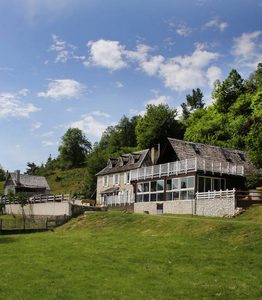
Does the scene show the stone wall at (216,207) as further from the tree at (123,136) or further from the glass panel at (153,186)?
the tree at (123,136)

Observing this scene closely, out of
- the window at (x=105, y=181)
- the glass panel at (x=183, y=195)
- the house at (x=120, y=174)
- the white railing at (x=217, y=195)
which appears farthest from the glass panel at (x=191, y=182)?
the window at (x=105, y=181)

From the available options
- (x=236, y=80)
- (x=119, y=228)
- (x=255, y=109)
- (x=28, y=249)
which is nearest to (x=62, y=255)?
(x=28, y=249)

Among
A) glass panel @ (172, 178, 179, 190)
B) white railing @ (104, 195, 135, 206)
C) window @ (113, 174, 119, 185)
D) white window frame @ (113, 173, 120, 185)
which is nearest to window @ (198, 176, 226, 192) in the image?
glass panel @ (172, 178, 179, 190)

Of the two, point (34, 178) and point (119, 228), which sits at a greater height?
point (34, 178)

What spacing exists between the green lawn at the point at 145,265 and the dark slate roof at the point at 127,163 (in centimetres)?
3201

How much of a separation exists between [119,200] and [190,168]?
553 inches

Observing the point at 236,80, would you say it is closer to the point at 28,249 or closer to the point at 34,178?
the point at 34,178

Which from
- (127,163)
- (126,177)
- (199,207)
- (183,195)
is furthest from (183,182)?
(127,163)

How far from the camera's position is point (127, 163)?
64750mm

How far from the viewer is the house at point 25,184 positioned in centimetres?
8562

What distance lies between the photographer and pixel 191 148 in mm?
50844

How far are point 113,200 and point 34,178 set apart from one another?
123 feet

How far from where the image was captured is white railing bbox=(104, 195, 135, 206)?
172ft

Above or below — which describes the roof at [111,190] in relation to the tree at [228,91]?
below
